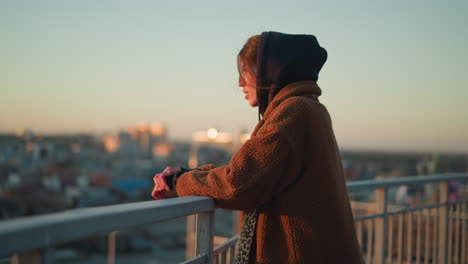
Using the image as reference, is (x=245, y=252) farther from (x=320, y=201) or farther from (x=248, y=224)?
(x=320, y=201)

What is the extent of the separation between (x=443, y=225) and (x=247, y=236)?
282 cm

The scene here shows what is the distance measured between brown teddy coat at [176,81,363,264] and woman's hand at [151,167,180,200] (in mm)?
243

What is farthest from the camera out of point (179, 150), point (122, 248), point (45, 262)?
point (179, 150)

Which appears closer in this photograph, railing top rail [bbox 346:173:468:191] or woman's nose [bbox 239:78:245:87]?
woman's nose [bbox 239:78:245:87]

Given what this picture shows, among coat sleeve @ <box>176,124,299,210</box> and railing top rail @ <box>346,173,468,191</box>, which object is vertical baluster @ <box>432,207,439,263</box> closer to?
railing top rail @ <box>346,173,468,191</box>

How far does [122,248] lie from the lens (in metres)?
67.9

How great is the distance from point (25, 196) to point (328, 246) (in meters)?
104

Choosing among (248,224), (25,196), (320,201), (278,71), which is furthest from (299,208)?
(25,196)

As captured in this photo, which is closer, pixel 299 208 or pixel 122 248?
pixel 299 208

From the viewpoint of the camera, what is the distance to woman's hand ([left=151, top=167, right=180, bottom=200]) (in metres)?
1.77

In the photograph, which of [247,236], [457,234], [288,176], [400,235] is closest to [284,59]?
[288,176]

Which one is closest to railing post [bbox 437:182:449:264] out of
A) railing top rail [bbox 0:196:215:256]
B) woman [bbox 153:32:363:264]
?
woman [bbox 153:32:363:264]

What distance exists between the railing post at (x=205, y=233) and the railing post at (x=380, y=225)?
168cm

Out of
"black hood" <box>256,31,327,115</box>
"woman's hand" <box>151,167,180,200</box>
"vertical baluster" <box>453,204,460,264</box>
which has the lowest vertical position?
"vertical baluster" <box>453,204,460,264</box>
